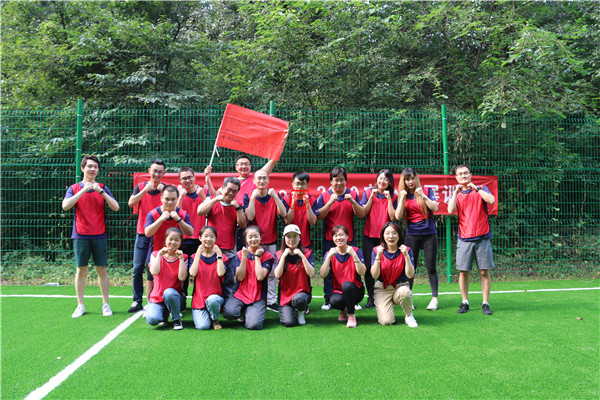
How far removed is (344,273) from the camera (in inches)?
171

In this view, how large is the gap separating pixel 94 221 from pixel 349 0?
23.3ft

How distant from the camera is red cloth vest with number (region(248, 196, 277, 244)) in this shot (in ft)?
15.5

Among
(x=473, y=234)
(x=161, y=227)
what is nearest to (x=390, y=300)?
(x=473, y=234)

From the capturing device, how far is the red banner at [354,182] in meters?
6.23

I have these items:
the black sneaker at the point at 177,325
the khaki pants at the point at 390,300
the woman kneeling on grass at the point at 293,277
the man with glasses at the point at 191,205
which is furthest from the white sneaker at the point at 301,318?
the man with glasses at the point at 191,205

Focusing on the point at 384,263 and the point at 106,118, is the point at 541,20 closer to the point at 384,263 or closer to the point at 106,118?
the point at 384,263

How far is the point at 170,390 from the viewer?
2654 millimetres

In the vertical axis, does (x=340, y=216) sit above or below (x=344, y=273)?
above

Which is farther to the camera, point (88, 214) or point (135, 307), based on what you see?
point (135, 307)

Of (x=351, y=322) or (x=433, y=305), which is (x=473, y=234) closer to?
(x=433, y=305)

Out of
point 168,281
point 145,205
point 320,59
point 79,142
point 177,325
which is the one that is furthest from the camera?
point 320,59

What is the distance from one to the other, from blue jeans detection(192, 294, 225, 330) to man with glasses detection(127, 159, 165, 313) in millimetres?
1084

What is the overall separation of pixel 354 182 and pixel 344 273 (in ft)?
7.75

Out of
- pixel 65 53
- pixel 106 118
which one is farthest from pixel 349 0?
pixel 65 53
